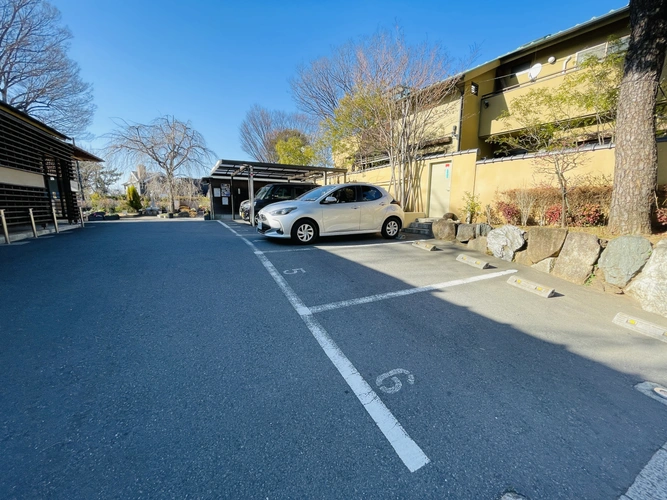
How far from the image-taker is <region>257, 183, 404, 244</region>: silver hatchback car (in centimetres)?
637

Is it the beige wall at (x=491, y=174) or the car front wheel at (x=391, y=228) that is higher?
the beige wall at (x=491, y=174)

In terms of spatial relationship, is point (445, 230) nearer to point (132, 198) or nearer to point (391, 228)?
point (391, 228)

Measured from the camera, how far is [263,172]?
1376cm

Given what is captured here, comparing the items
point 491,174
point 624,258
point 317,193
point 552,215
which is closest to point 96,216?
point 317,193

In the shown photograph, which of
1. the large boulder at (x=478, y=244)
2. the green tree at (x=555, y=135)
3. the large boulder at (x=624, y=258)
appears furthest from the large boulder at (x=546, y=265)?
the green tree at (x=555, y=135)

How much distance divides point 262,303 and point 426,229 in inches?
236

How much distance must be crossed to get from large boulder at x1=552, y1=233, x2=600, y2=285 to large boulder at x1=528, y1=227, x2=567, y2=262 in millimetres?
85

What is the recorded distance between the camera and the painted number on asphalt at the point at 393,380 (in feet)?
6.35

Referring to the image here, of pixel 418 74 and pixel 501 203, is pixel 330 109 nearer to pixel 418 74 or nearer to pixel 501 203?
pixel 418 74

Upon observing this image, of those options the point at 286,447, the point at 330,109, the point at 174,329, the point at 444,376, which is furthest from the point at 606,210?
the point at 330,109

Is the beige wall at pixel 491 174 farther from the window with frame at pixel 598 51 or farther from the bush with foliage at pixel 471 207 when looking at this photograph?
the window with frame at pixel 598 51

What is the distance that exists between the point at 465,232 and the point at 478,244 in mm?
479

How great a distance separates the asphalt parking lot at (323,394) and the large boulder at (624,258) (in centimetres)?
47

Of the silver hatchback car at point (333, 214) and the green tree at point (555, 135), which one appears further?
the silver hatchback car at point (333, 214)
